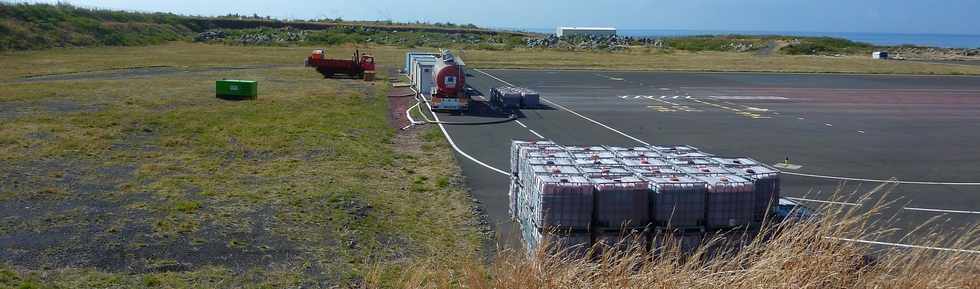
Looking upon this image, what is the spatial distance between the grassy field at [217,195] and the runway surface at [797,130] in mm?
2012

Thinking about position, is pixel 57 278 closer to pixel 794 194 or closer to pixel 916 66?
pixel 794 194

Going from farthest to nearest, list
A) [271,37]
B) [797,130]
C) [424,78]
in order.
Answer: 1. [271,37]
2. [424,78]
3. [797,130]

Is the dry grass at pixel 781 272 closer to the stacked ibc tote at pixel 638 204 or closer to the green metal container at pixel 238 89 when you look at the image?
the stacked ibc tote at pixel 638 204

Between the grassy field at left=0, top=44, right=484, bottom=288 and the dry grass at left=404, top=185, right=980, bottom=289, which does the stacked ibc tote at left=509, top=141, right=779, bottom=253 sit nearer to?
the grassy field at left=0, top=44, right=484, bottom=288

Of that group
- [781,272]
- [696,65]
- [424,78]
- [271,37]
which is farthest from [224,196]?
[271,37]

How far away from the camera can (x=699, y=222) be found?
519 inches

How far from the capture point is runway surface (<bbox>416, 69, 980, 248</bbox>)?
70.1ft

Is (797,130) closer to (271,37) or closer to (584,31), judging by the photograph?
(271,37)

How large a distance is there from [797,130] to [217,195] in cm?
2586

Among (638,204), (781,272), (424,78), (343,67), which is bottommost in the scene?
(638,204)

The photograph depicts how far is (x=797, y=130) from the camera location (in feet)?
116

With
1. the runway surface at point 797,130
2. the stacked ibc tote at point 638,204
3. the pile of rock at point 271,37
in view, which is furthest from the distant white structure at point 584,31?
the stacked ibc tote at point 638,204

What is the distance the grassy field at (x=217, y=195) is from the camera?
535 inches

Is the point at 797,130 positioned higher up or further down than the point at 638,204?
further down
